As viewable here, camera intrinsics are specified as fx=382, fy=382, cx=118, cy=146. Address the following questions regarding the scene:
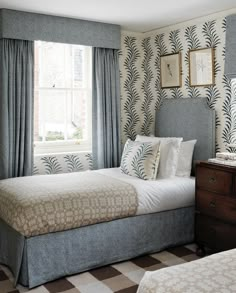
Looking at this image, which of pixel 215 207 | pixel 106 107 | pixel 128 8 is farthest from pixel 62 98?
pixel 215 207

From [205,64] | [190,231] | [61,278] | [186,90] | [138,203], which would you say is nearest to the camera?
[61,278]

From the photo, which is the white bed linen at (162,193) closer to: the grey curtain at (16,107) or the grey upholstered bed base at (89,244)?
the grey upholstered bed base at (89,244)

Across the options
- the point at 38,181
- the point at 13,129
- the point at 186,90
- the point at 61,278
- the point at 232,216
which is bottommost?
the point at 61,278

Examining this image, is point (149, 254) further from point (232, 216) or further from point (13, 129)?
point (13, 129)

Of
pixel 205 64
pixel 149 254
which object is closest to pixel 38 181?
pixel 149 254

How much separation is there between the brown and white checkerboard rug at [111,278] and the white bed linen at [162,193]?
418 millimetres

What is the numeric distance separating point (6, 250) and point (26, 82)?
1613 mm

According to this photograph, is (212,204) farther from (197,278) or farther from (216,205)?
(197,278)

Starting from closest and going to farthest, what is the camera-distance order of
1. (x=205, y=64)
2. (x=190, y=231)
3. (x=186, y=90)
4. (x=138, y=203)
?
(x=138, y=203), (x=190, y=231), (x=205, y=64), (x=186, y=90)

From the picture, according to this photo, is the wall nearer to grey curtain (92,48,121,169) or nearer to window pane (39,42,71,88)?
grey curtain (92,48,121,169)

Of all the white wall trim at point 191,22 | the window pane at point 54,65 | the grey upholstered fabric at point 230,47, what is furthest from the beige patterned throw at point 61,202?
the white wall trim at point 191,22

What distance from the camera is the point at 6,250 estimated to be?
3137 mm

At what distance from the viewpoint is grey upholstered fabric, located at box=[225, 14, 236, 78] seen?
347 centimetres

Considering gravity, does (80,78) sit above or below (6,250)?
above
